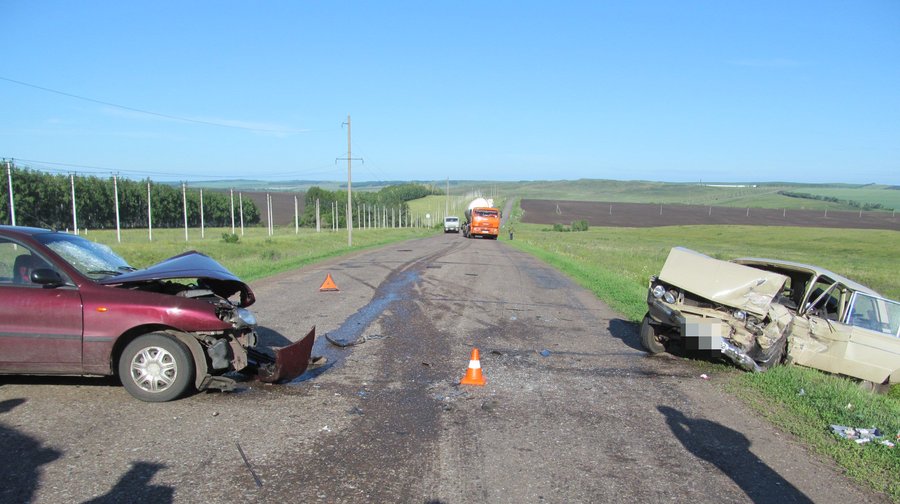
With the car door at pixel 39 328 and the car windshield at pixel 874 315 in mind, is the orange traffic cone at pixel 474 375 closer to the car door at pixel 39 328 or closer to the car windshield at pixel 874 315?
the car door at pixel 39 328

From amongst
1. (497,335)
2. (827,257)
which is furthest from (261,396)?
(827,257)

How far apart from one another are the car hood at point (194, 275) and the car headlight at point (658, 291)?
5.43 meters

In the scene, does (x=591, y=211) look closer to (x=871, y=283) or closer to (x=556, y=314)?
(x=871, y=283)

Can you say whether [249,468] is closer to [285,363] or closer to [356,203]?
[285,363]

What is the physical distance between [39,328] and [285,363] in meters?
2.24

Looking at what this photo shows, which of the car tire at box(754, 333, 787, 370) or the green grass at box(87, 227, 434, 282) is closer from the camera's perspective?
the car tire at box(754, 333, 787, 370)

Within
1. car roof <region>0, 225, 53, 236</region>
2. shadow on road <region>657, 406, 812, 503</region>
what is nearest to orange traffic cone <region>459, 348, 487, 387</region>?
shadow on road <region>657, 406, 812, 503</region>

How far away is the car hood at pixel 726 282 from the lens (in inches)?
308

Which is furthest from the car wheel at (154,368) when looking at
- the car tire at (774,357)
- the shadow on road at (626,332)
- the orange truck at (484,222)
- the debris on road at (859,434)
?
the orange truck at (484,222)

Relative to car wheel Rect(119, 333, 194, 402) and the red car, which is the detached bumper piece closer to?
the red car

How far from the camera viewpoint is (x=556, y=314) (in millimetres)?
12477

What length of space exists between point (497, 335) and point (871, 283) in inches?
1081

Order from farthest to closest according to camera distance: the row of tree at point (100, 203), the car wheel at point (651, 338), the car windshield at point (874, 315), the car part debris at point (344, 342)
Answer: the row of tree at point (100, 203)
the car wheel at point (651, 338)
the car part debris at point (344, 342)
the car windshield at point (874, 315)

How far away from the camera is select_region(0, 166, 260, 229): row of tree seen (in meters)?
50.0
